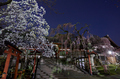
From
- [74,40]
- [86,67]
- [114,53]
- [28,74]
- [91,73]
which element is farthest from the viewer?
[114,53]

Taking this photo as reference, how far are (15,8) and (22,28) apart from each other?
97.8 inches

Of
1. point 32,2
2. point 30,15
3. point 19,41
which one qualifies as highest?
point 32,2

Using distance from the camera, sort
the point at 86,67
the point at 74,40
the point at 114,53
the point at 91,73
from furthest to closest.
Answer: the point at 114,53, the point at 74,40, the point at 86,67, the point at 91,73

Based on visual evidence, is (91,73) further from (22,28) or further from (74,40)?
(22,28)

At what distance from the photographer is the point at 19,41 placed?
10.2 metres

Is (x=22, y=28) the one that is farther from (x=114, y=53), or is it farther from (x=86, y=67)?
(x=114, y=53)

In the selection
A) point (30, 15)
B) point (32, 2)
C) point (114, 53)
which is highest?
point (32, 2)

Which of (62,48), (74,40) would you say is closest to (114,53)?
(74,40)

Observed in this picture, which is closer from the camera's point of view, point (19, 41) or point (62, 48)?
point (19, 41)

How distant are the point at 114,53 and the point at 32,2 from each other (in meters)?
23.7

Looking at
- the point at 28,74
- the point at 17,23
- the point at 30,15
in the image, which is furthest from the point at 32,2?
the point at 28,74

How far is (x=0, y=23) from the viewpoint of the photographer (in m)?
8.09

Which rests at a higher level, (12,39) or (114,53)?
(12,39)

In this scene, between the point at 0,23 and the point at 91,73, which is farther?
the point at 91,73
